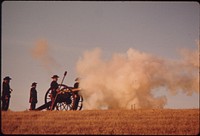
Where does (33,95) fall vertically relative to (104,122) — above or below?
above

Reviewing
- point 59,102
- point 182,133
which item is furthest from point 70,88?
point 182,133

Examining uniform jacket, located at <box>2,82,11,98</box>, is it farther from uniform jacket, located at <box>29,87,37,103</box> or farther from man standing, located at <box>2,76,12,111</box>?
uniform jacket, located at <box>29,87,37,103</box>

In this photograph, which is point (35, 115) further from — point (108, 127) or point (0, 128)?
point (108, 127)

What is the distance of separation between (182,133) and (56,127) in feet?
16.0

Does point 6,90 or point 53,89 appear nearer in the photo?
point 6,90

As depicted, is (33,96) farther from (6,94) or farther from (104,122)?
(104,122)

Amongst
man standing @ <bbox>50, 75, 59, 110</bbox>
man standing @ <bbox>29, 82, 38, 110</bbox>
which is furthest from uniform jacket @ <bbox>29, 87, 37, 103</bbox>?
man standing @ <bbox>50, 75, 59, 110</bbox>

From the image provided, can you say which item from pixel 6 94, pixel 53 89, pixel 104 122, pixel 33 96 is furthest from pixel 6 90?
pixel 104 122

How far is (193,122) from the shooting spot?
13984 millimetres

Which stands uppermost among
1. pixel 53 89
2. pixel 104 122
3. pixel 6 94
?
pixel 53 89

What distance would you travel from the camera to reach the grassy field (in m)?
12.7

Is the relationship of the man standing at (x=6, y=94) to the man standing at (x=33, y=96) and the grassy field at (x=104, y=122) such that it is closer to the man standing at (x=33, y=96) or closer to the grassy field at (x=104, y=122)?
the man standing at (x=33, y=96)

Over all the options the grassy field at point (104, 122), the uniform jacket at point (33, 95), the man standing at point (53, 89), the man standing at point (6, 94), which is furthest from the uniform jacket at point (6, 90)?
the grassy field at point (104, 122)

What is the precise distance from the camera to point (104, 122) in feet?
45.7
